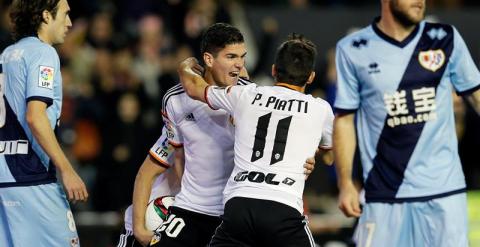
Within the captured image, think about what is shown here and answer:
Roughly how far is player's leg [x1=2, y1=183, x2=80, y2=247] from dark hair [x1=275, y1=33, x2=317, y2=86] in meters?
1.82

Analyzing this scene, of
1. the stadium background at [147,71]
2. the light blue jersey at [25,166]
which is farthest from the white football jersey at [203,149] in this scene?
the stadium background at [147,71]

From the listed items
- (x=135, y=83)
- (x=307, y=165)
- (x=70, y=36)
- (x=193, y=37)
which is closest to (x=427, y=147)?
(x=307, y=165)

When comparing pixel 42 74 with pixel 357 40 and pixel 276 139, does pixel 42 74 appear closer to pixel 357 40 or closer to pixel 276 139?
pixel 276 139

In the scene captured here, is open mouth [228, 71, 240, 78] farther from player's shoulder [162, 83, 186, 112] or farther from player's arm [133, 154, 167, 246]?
player's arm [133, 154, 167, 246]

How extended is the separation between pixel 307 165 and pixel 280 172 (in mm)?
194

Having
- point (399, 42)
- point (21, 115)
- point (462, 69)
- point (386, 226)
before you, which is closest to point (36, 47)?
point (21, 115)

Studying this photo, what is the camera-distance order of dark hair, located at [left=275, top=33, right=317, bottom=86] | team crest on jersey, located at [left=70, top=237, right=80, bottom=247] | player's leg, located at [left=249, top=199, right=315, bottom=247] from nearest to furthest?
player's leg, located at [left=249, top=199, right=315, bottom=247] → dark hair, located at [left=275, top=33, right=317, bottom=86] → team crest on jersey, located at [left=70, top=237, right=80, bottom=247]

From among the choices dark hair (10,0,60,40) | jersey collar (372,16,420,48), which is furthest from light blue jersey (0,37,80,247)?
jersey collar (372,16,420,48)

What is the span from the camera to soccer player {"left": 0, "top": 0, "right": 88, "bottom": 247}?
7.33 meters

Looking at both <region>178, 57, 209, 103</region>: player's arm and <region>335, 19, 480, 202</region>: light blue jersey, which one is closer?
<region>178, 57, 209, 103</region>: player's arm

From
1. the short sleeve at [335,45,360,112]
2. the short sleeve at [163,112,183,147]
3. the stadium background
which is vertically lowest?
the stadium background

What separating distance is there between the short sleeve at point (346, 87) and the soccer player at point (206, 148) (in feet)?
2.31

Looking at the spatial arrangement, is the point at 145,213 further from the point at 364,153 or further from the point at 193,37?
the point at 193,37

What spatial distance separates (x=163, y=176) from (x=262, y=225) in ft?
5.36
